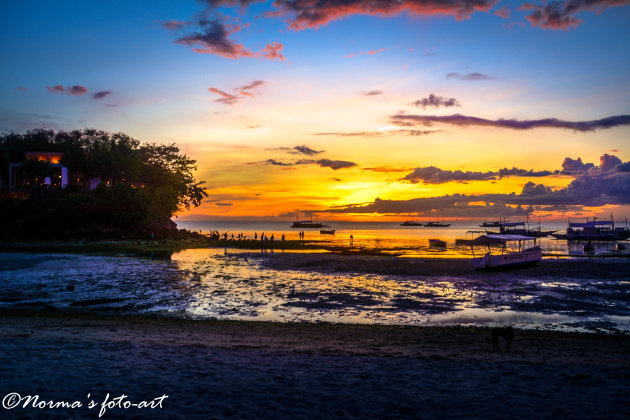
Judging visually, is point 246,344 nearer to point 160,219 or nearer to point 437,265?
point 437,265

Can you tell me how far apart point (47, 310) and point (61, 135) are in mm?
102885

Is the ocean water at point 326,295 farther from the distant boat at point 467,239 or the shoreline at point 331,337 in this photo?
the distant boat at point 467,239

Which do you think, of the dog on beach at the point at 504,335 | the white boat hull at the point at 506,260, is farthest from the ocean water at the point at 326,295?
the dog on beach at the point at 504,335

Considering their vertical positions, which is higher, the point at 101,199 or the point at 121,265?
the point at 101,199

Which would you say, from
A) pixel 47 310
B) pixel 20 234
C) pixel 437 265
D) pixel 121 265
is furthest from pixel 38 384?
pixel 20 234

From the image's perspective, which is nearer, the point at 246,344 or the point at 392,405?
the point at 392,405

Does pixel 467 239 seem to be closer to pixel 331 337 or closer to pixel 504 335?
pixel 504 335

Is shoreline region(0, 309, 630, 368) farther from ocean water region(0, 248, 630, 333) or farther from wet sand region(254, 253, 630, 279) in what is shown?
wet sand region(254, 253, 630, 279)

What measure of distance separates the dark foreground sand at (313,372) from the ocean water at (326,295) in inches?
161

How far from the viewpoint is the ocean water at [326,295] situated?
18.7 m

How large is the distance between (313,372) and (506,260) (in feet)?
104

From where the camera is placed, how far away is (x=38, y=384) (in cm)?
818

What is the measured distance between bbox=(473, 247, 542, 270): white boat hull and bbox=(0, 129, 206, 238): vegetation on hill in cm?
5665

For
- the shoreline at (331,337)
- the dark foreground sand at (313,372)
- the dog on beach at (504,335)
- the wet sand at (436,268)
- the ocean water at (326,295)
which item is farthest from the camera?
the wet sand at (436,268)
